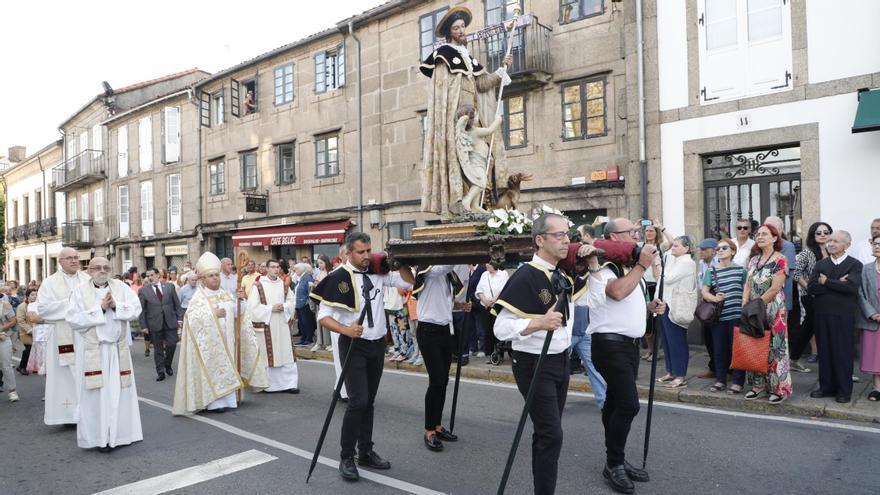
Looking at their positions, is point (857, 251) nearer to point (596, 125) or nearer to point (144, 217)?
point (596, 125)

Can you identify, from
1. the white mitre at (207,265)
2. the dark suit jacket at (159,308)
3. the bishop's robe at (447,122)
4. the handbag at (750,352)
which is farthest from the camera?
the dark suit jacket at (159,308)

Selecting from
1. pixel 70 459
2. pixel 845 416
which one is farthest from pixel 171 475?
pixel 845 416

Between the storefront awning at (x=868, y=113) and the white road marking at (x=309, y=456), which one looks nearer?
the white road marking at (x=309, y=456)

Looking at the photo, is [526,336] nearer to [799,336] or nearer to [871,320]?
[871,320]

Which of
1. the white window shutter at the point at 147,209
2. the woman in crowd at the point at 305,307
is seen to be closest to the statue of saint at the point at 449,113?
the woman in crowd at the point at 305,307

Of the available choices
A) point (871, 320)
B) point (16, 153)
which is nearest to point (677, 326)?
point (871, 320)

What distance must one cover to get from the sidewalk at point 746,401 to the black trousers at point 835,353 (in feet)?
0.63

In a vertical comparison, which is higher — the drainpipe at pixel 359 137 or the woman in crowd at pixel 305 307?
the drainpipe at pixel 359 137

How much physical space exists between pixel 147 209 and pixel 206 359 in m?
23.2

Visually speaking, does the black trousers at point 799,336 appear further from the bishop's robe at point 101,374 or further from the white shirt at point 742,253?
the bishop's robe at point 101,374

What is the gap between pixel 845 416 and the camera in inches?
259

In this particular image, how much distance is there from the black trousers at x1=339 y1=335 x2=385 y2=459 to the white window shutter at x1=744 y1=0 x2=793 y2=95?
920 cm

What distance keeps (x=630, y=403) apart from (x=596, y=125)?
9.94 m

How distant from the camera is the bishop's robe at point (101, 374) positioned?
652cm
